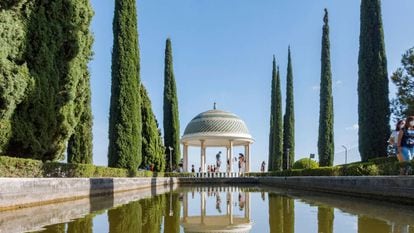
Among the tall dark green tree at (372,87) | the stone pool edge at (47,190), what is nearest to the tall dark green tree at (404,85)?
the tall dark green tree at (372,87)

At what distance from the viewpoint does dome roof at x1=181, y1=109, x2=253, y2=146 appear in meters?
34.5

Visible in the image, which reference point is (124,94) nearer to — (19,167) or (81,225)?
(19,167)

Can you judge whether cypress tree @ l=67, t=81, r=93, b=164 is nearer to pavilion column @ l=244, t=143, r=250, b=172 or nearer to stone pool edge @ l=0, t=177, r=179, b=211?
stone pool edge @ l=0, t=177, r=179, b=211

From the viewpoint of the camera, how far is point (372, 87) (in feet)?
53.5

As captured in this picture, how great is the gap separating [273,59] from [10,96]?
28.2m

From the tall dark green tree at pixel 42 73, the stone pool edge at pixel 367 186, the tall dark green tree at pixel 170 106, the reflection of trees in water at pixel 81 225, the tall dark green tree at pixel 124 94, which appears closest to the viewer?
the reflection of trees in water at pixel 81 225

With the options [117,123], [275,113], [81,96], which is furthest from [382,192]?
[275,113]

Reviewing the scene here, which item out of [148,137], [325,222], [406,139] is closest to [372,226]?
[325,222]

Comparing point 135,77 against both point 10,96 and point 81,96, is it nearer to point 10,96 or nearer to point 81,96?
point 81,96

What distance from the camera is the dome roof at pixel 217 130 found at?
1358 inches

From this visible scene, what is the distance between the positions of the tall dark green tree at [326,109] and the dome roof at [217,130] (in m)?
12.2

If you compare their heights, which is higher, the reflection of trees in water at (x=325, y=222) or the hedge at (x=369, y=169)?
the hedge at (x=369, y=169)

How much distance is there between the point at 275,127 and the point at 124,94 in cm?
1634

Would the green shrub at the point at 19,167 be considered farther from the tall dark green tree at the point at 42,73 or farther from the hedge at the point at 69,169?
the tall dark green tree at the point at 42,73
